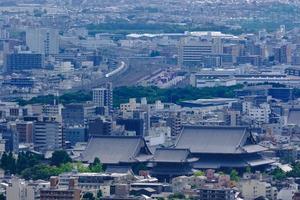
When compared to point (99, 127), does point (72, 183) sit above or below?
above

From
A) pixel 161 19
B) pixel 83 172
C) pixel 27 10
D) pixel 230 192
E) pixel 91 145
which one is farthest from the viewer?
pixel 27 10

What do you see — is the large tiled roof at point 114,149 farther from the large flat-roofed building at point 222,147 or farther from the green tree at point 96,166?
the large flat-roofed building at point 222,147

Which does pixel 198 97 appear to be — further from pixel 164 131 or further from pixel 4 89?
pixel 164 131

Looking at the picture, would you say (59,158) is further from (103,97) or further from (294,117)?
(103,97)

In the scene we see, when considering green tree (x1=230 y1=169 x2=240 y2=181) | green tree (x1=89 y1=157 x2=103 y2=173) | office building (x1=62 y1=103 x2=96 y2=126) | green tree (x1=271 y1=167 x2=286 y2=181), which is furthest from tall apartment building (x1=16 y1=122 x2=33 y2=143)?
green tree (x1=271 y1=167 x2=286 y2=181)

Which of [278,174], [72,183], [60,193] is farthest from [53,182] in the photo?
[278,174]

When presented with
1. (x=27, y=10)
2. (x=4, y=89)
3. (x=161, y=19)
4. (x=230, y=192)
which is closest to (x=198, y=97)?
(x=4, y=89)

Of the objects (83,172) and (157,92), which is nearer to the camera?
(83,172)
